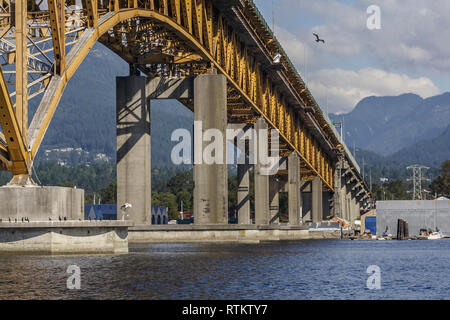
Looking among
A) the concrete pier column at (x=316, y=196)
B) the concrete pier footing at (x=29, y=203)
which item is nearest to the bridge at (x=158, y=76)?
the concrete pier footing at (x=29, y=203)

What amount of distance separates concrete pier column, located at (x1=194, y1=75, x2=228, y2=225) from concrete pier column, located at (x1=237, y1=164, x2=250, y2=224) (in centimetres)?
4043

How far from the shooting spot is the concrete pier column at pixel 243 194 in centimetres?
11362

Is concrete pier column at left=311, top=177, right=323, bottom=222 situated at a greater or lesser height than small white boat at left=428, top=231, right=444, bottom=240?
greater

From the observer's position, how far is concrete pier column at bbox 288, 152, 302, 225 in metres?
128

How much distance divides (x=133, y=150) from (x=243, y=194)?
138 ft

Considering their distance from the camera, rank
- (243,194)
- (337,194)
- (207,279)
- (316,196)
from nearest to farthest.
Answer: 1. (207,279)
2. (243,194)
3. (316,196)
4. (337,194)

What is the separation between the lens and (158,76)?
82312 millimetres

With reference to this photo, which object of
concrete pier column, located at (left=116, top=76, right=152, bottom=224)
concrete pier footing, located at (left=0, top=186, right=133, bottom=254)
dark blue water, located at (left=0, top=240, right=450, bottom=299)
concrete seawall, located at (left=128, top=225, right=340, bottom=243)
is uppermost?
concrete pier column, located at (left=116, top=76, right=152, bottom=224)

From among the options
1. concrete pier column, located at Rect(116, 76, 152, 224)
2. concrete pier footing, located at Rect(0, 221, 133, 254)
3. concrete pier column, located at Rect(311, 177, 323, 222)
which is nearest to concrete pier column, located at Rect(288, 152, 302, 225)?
concrete pier column, located at Rect(311, 177, 323, 222)

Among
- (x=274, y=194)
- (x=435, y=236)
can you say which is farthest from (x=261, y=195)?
(x=435, y=236)

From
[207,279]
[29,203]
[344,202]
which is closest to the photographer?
[207,279]

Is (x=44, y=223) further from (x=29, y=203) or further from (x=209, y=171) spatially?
(x=209, y=171)

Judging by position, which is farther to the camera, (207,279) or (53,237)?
(53,237)

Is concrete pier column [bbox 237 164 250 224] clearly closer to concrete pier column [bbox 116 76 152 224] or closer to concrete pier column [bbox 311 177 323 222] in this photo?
concrete pier column [bbox 116 76 152 224]
